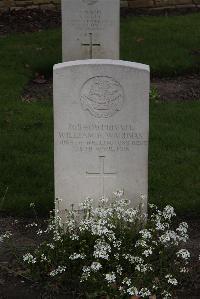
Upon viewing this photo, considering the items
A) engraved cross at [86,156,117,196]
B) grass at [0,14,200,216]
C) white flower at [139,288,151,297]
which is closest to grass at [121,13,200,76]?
grass at [0,14,200,216]

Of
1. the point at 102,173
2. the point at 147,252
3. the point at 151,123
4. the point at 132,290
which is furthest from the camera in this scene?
the point at 151,123

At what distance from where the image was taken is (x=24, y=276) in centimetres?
485

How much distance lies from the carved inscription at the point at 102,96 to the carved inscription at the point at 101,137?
4.3 inches

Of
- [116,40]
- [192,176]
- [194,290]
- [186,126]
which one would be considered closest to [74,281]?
[194,290]

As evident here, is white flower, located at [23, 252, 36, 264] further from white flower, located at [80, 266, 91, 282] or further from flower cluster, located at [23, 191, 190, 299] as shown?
white flower, located at [80, 266, 91, 282]

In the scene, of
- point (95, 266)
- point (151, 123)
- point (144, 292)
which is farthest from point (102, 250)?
point (151, 123)

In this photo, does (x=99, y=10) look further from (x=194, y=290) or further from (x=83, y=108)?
(x=194, y=290)

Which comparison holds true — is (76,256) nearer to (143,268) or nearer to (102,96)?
(143,268)

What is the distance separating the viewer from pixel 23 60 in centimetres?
1024

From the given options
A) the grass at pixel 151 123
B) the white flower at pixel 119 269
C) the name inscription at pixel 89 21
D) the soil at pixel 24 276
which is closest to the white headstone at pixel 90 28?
the name inscription at pixel 89 21

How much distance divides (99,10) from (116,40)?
0.45m

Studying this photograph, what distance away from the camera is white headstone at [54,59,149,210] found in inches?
196

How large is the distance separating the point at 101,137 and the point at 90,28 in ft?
14.9

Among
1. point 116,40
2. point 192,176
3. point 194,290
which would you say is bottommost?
point 194,290
